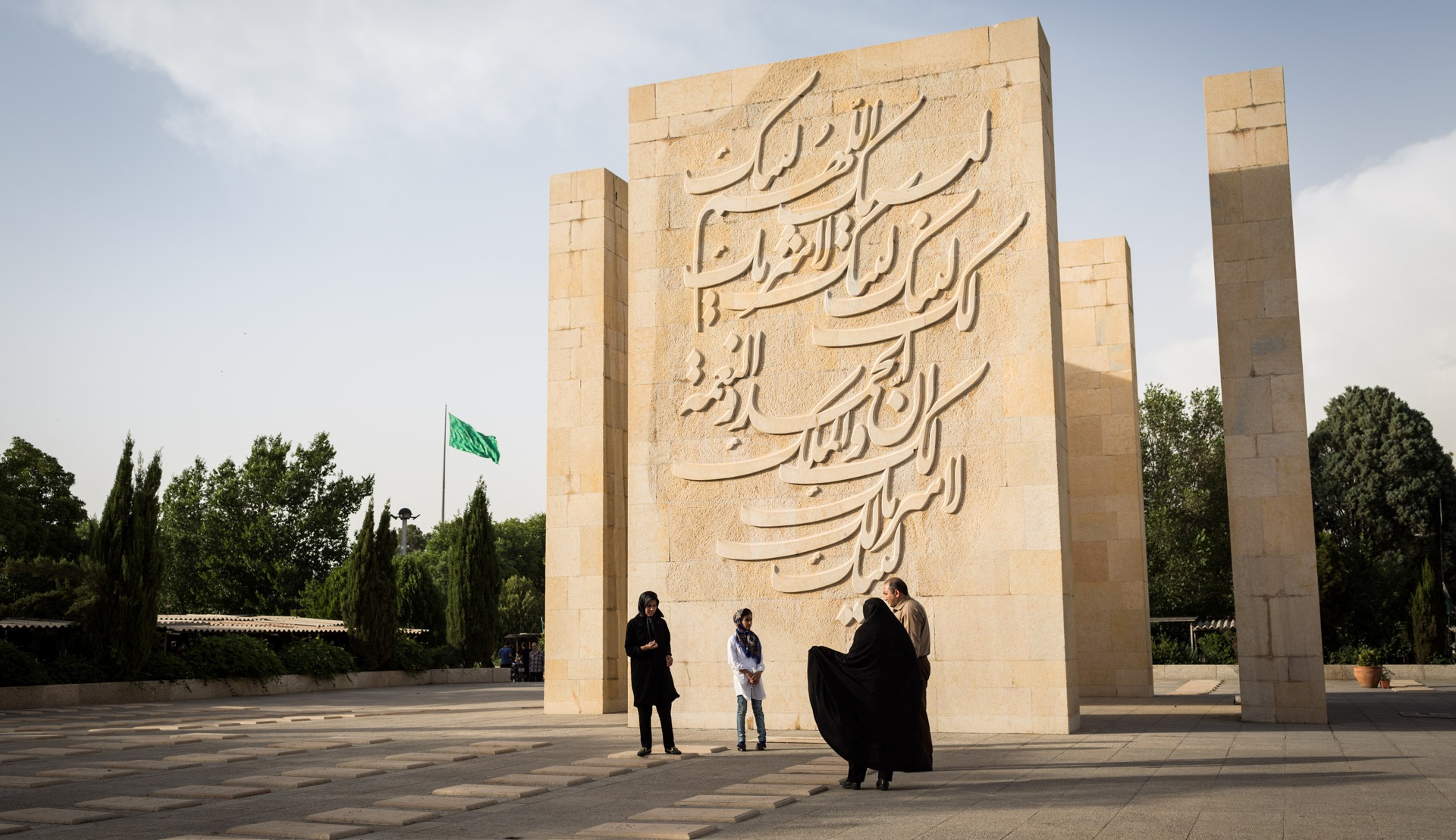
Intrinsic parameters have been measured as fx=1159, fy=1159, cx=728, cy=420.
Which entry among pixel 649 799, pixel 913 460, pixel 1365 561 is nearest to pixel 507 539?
pixel 1365 561

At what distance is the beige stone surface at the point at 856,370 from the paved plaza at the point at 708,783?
126 cm

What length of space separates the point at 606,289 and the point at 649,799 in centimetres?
1050

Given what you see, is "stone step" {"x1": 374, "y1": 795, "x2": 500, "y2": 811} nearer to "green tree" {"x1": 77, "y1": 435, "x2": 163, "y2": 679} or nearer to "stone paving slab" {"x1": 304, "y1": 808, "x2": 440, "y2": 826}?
"stone paving slab" {"x1": 304, "y1": 808, "x2": 440, "y2": 826}

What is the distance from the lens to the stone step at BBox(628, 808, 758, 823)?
6566 millimetres

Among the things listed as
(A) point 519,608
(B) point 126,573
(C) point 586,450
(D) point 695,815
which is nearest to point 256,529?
(A) point 519,608

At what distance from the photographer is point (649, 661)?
10359mm

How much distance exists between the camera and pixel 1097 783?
26.6 feet

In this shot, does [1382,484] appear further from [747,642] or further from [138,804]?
[138,804]

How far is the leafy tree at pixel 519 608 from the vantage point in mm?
58000

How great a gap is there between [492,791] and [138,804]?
2239 mm

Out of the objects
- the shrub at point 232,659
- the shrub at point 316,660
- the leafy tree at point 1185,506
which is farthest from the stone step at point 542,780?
the leafy tree at point 1185,506

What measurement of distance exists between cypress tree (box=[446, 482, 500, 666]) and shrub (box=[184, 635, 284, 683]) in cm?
865

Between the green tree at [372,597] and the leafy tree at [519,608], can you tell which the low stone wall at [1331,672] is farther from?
the leafy tree at [519,608]

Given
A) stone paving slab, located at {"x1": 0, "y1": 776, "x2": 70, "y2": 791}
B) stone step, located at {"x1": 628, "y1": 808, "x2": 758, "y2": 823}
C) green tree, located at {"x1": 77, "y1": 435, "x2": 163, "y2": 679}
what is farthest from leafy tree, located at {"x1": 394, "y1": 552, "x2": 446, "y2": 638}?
stone step, located at {"x1": 628, "y1": 808, "x2": 758, "y2": 823}
